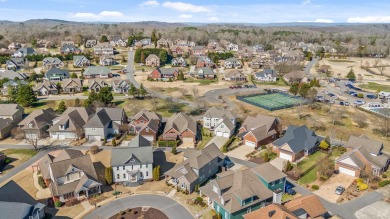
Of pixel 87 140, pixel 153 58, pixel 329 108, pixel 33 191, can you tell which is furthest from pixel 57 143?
pixel 153 58

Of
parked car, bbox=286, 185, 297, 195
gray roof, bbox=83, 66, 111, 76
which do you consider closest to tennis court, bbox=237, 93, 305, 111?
parked car, bbox=286, 185, 297, 195

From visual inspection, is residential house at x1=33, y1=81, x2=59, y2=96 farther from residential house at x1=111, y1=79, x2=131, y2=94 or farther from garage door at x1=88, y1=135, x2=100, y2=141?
garage door at x1=88, y1=135, x2=100, y2=141

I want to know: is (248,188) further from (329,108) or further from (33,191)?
(329,108)

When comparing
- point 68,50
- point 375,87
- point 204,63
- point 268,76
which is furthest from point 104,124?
point 68,50

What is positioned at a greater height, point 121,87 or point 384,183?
point 121,87

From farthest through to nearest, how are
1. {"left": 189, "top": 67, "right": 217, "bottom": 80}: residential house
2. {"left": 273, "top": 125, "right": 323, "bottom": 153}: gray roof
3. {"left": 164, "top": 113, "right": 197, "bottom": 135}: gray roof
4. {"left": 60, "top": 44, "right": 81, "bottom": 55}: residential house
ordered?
{"left": 60, "top": 44, "right": 81, "bottom": 55}: residential house, {"left": 189, "top": 67, "right": 217, "bottom": 80}: residential house, {"left": 164, "top": 113, "right": 197, "bottom": 135}: gray roof, {"left": 273, "top": 125, "right": 323, "bottom": 153}: gray roof

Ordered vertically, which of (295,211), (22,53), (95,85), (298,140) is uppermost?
(22,53)

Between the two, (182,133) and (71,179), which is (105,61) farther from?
(71,179)
